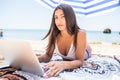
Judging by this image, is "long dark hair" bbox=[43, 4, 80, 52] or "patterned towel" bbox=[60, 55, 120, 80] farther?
"long dark hair" bbox=[43, 4, 80, 52]

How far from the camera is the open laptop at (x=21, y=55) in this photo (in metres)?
1.05

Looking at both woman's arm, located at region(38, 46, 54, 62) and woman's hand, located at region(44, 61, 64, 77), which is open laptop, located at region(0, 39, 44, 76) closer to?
woman's hand, located at region(44, 61, 64, 77)

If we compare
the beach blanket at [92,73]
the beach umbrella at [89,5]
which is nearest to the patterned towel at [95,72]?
the beach blanket at [92,73]

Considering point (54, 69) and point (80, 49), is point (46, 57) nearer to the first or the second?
point (80, 49)

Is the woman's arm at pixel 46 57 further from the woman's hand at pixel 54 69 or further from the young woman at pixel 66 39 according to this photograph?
the woman's hand at pixel 54 69

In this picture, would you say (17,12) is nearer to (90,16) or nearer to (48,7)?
(48,7)

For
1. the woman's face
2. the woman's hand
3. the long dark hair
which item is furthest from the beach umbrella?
the woman's hand

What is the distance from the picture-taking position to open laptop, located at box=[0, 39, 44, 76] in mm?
1050

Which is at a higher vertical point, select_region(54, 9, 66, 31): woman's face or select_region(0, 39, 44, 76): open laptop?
select_region(54, 9, 66, 31): woman's face

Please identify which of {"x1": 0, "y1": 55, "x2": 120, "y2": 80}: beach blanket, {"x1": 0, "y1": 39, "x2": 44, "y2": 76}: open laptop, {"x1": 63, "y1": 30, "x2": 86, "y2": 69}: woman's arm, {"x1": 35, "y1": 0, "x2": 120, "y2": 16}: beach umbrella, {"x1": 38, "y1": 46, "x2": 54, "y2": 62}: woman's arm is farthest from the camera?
{"x1": 35, "y1": 0, "x2": 120, "y2": 16}: beach umbrella

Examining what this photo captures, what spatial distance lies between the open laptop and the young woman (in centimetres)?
19

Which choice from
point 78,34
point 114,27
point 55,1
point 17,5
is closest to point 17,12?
point 17,5

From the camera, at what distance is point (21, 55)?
111 cm

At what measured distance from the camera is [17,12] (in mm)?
6609
